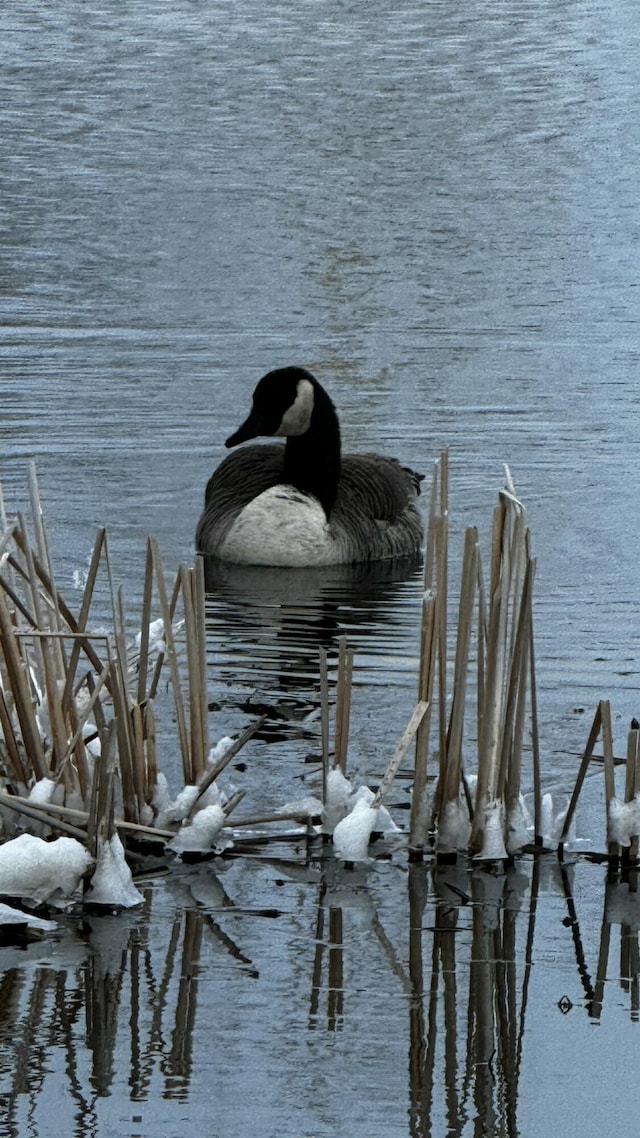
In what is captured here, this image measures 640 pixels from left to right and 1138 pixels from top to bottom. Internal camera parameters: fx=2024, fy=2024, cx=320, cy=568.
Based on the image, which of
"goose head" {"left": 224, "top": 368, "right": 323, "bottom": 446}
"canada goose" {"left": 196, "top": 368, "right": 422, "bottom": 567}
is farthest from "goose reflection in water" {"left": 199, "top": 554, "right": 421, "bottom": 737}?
"goose head" {"left": 224, "top": 368, "right": 323, "bottom": 446}

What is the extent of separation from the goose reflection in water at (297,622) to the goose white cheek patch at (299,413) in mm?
844

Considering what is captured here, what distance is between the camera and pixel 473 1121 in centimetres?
398

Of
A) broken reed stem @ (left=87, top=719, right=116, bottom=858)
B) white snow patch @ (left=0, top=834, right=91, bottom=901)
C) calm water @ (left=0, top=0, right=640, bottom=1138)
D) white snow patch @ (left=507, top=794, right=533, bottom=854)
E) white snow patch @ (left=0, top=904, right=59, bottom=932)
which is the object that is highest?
broken reed stem @ (left=87, top=719, right=116, bottom=858)

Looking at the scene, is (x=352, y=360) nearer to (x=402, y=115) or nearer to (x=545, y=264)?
(x=545, y=264)

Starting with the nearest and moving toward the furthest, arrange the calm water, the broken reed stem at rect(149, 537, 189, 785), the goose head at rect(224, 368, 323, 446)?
the calm water → the broken reed stem at rect(149, 537, 189, 785) → the goose head at rect(224, 368, 323, 446)

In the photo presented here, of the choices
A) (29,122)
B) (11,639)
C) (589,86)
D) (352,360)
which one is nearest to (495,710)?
(11,639)

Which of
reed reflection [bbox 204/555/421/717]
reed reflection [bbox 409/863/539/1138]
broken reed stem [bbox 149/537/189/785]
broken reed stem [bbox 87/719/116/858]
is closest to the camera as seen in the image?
reed reflection [bbox 409/863/539/1138]

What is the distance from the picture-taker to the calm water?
4.33 meters

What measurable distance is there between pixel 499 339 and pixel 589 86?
35.7 feet

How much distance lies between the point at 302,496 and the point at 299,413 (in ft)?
1.52

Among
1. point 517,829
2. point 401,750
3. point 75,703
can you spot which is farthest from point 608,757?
point 75,703

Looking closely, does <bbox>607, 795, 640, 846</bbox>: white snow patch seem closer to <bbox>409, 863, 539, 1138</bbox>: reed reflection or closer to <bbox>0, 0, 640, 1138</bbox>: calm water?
<bbox>0, 0, 640, 1138</bbox>: calm water

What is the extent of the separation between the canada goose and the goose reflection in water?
113 millimetres

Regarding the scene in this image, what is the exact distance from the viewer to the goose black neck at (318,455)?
11.1m
